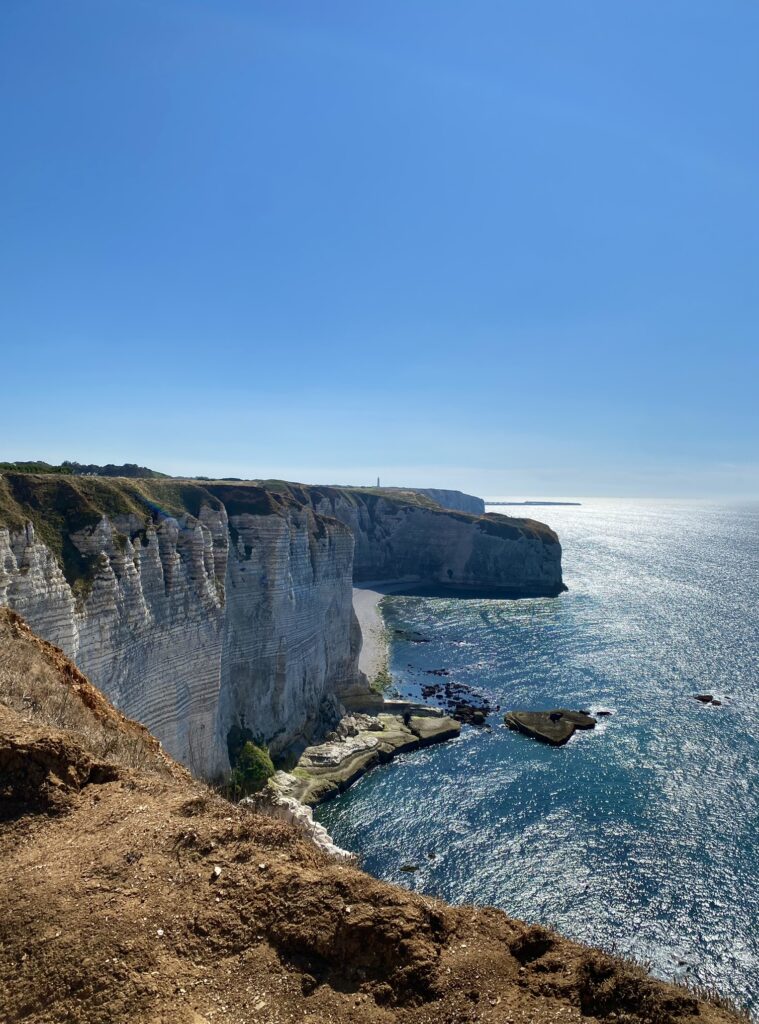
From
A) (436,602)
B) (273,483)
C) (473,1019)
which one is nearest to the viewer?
(473,1019)

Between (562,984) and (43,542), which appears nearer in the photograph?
(562,984)

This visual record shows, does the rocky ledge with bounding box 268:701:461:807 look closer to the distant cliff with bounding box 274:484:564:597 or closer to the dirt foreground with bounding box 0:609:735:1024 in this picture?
the dirt foreground with bounding box 0:609:735:1024

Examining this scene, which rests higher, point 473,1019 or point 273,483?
point 273,483

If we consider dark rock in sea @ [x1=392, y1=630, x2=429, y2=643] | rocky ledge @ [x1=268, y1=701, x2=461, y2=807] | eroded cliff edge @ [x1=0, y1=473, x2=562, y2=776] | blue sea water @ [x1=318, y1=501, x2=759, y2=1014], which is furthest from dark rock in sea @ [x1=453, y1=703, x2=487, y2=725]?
dark rock in sea @ [x1=392, y1=630, x2=429, y2=643]

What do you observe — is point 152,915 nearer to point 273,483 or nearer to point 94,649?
point 94,649

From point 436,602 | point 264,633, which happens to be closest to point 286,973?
point 264,633

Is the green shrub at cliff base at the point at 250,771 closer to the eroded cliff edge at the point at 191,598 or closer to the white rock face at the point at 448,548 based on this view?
the eroded cliff edge at the point at 191,598

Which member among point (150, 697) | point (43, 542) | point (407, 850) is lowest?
point (407, 850)
